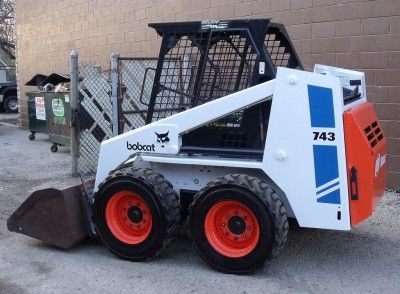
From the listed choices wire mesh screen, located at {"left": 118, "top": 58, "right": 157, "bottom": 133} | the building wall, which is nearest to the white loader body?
wire mesh screen, located at {"left": 118, "top": 58, "right": 157, "bottom": 133}

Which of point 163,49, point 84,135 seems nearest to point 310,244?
point 163,49

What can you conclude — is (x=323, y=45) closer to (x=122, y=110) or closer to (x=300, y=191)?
(x=122, y=110)

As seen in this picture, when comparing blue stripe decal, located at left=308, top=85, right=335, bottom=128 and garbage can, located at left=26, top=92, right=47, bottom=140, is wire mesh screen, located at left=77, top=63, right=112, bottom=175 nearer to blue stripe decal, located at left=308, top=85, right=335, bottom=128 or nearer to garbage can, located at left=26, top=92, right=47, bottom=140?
garbage can, located at left=26, top=92, right=47, bottom=140

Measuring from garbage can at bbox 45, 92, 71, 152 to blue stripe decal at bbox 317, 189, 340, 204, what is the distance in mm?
7025

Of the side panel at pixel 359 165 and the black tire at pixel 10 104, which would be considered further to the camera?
the black tire at pixel 10 104

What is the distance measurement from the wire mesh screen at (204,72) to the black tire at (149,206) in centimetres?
69

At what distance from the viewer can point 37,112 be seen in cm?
1216

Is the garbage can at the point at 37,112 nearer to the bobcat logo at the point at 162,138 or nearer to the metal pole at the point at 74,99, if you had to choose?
the metal pole at the point at 74,99

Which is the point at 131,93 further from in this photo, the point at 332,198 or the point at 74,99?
the point at 332,198

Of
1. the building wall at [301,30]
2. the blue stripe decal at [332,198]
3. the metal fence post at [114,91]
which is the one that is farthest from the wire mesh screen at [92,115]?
the blue stripe decal at [332,198]

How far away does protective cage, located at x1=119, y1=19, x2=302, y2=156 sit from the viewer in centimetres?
479

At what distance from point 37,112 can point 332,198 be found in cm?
906

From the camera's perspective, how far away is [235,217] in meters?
4.70

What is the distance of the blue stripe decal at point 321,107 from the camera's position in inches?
171
